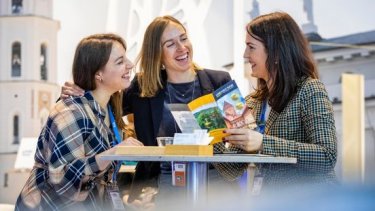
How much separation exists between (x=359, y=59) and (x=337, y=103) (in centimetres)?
29

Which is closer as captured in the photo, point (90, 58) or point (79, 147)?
point (79, 147)

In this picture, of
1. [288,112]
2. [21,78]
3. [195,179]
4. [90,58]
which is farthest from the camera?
[21,78]

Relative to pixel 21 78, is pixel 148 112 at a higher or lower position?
lower

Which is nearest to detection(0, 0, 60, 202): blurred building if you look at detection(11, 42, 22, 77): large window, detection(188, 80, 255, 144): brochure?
detection(11, 42, 22, 77): large window

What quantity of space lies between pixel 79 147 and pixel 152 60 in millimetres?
500

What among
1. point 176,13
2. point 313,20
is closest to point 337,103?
point 313,20

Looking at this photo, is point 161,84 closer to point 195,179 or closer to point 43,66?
point 195,179

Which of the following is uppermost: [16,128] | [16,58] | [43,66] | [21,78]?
[16,58]

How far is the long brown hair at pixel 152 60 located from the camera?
2072mm

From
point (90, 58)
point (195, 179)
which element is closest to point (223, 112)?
point (195, 179)

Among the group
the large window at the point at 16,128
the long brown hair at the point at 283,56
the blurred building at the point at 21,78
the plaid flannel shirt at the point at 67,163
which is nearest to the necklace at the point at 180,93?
the plaid flannel shirt at the point at 67,163

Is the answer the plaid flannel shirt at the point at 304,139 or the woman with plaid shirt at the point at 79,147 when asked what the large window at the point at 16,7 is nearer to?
the woman with plaid shirt at the point at 79,147

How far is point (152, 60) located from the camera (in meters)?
2.12

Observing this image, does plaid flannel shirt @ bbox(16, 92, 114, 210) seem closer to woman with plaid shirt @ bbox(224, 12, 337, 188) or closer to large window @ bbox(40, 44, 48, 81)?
woman with plaid shirt @ bbox(224, 12, 337, 188)
